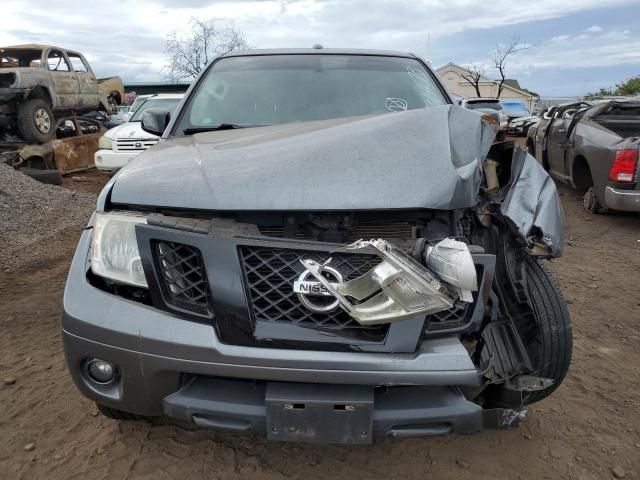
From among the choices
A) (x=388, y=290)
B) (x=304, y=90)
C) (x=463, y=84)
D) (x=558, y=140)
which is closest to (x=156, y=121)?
(x=304, y=90)

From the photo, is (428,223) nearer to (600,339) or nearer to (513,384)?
(513,384)

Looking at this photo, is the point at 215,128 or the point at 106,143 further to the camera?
the point at 106,143

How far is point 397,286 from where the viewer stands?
160cm

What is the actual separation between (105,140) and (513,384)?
8778 mm

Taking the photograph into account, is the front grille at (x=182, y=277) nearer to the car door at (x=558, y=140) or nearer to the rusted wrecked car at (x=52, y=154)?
the car door at (x=558, y=140)

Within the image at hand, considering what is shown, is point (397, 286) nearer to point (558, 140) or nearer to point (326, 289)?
point (326, 289)

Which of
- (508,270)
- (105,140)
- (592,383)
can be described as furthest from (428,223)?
(105,140)

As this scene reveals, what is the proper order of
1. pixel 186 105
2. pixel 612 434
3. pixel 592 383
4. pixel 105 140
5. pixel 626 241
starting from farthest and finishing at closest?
pixel 105 140
pixel 626 241
pixel 186 105
pixel 592 383
pixel 612 434

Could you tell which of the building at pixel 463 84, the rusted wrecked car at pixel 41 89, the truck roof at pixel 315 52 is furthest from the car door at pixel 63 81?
the building at pixel 463 84

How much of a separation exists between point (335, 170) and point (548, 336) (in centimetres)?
110

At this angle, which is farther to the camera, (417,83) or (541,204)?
(417,83)

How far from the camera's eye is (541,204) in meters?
2.12

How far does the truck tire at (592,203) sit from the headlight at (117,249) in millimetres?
6483

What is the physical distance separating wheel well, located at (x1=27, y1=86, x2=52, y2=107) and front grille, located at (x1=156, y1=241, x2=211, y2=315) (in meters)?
10.8
